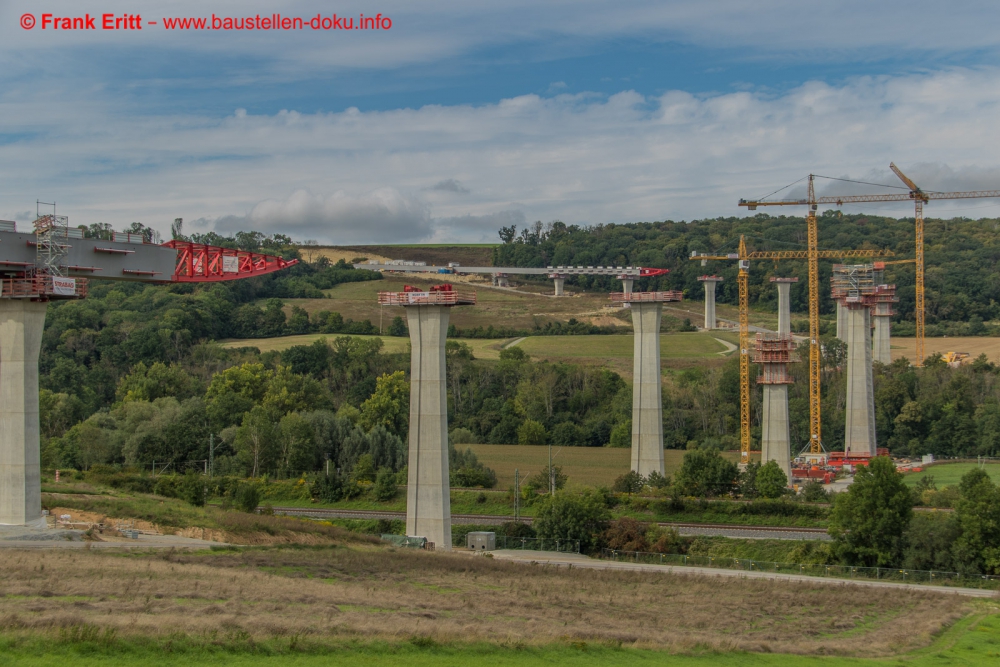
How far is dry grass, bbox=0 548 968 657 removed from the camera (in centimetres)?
2814

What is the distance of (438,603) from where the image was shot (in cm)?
3597

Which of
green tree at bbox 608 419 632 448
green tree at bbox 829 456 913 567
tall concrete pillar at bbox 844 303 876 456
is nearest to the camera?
green tree at bbox 829 456 913 567

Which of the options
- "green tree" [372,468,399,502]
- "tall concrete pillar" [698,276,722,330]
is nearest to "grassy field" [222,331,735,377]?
"tall concrete pillar" [698,276,722,330]

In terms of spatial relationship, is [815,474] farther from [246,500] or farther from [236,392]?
[236,392]

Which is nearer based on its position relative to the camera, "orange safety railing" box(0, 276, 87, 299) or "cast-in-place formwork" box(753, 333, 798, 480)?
"orange safety railing" box(0, 276, 87, 299)

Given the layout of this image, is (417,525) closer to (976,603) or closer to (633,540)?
(633,540)

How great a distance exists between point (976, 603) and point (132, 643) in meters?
36.5

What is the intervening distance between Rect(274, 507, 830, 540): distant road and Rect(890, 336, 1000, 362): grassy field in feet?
318

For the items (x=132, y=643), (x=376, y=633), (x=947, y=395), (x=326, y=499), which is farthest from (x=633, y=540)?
(x=947, y=395)

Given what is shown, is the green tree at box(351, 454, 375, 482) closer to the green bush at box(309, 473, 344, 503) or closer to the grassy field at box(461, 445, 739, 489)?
the green bush at box(309, 473, 344, 503)

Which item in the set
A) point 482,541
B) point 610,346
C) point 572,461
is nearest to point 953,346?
point 610,346

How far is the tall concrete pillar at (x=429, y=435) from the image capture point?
6488 centimetres

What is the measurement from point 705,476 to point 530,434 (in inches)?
1795

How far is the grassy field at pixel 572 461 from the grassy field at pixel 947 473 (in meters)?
19.5
